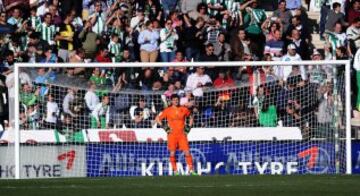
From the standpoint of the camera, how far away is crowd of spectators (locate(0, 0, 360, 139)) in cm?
2012

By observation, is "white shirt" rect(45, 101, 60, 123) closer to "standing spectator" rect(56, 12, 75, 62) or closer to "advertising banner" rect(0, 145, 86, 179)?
"advertising banner" rect(0, 145, 86, 179)

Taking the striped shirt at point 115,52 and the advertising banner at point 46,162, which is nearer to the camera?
the advertising banner at point 46,162

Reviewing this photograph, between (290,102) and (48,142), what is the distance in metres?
4.92

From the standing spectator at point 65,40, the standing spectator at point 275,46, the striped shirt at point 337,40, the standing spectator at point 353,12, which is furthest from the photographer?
the standing spectator at point 353,12

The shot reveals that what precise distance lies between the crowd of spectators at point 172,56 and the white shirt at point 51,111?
0.02 m

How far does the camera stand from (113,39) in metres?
22.6

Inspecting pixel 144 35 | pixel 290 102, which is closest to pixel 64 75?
pixel 144 35

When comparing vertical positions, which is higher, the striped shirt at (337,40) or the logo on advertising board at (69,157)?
the striped shirt at (337,40)

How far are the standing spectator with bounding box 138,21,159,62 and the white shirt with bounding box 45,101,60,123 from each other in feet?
10.8

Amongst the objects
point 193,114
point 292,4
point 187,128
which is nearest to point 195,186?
point 187,128

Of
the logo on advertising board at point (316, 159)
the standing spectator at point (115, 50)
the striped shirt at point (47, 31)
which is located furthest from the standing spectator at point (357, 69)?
the striped shirt at point (47, 31)

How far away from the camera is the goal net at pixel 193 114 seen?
19984mm

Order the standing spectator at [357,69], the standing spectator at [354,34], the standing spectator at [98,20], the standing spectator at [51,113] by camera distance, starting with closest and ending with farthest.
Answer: the standing spectator at [51,113] → the standing spectator at [357,69] → the standing spectator at [98,20] → the standing spectator at [354,34]

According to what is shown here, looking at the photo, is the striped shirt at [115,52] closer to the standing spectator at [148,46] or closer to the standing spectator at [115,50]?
the standing spectator at [115,50]
